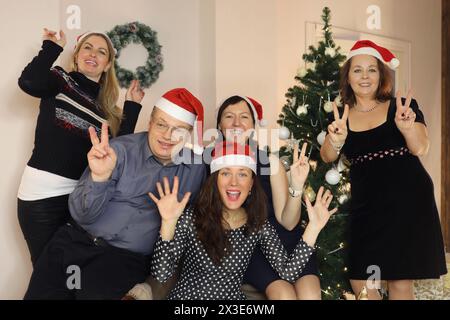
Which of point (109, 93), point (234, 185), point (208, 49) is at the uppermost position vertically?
point (208, 49)

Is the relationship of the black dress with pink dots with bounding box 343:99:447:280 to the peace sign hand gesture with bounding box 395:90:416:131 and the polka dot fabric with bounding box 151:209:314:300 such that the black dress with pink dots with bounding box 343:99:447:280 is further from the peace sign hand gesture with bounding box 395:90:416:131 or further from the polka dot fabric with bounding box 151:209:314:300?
the polka dot fabric with bounding box 151:209:314:300

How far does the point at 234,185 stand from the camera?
2.24 m

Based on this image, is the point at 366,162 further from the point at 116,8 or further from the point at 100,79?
the point at 116,8

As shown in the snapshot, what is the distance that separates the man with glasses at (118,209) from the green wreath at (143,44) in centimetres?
131

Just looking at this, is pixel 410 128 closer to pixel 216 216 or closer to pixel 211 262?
pixel 216 216

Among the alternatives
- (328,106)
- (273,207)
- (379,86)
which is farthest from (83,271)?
(379,86)

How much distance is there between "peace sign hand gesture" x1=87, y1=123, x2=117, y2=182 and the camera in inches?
82.2

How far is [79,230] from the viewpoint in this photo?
2.28 metres

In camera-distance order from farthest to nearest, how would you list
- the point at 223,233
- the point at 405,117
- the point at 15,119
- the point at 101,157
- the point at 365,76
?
the point at 15,119 → the point at 365,76 → the point at 405,117 → the point at 223,233 → the point at 101,157

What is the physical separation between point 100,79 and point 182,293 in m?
1.28

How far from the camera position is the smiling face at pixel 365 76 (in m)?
2.55

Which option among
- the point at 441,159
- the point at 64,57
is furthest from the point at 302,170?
the point at 441,159

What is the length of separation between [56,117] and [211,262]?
1.05 metres

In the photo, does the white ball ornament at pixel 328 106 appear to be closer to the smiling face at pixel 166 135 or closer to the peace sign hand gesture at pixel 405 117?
the peace sign hand gesture at pixel 405 117
